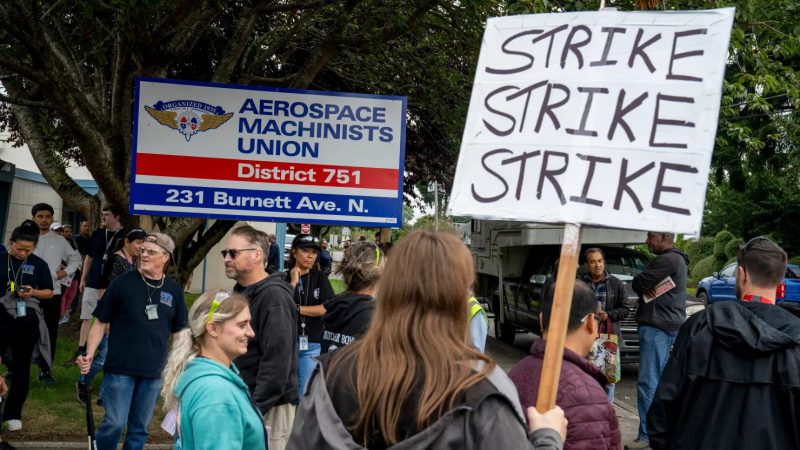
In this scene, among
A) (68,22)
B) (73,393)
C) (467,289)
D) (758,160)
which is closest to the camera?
(467,289)

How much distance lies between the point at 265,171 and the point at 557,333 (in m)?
5.13

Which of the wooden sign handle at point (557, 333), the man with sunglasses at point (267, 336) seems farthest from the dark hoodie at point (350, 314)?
the wooden sign handle at point (557, 333)

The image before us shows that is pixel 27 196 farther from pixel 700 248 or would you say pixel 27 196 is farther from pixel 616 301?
pixel 700 248

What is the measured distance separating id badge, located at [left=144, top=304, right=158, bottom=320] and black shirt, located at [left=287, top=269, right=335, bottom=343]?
1.57 meters

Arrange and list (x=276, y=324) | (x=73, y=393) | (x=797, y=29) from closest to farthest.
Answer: (x=276, y=324), (x=797, y=29), (x=73, y=393)

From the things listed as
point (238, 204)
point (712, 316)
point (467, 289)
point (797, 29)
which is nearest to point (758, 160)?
point (797, 29)

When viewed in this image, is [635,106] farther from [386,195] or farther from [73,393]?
[73,393]

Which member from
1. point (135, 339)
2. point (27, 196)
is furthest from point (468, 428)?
point (27, 196)

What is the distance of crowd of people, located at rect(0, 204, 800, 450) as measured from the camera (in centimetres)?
214

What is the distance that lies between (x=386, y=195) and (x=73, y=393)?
3.80 m

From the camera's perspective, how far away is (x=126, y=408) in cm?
534

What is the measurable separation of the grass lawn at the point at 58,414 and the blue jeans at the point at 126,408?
1.64 metres

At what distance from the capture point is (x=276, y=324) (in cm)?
432

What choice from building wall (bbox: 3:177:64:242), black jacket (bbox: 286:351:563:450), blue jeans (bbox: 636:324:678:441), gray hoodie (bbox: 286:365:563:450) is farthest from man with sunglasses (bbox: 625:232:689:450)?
building wall (bbox: 3:177:64:242)
